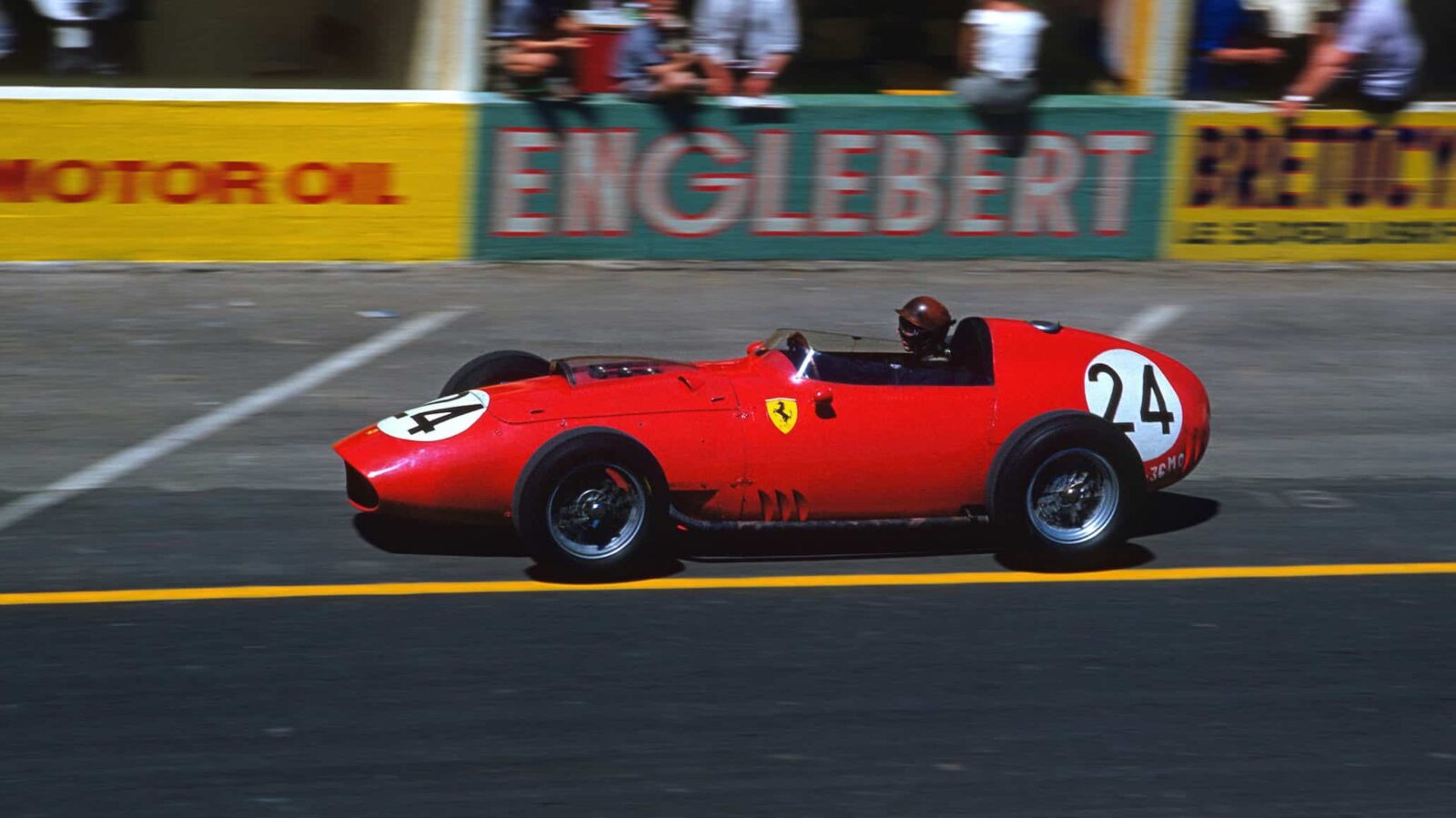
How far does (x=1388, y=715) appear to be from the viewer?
6.13 meters

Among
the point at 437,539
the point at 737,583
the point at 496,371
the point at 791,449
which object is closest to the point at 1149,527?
the point at 791,449

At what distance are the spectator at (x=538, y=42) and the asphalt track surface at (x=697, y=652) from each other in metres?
3.36

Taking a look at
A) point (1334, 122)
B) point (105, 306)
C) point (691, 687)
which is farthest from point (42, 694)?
point (1334, 122)

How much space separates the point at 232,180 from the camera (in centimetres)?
1299

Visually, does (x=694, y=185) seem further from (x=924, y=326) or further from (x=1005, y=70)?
(x=924, y=326)

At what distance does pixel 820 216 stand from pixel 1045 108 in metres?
1.86

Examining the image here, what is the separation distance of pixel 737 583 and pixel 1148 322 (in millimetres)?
6115

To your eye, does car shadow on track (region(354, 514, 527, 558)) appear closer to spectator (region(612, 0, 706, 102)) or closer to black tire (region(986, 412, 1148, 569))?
black tire (region(986, 412, 1148, 569))

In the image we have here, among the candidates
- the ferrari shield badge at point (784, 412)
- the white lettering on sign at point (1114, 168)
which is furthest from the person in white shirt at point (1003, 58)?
the ferrari shield badge at point (784, 412)

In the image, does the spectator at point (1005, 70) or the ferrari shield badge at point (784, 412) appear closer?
the ferrari shield badge at point (784, 412)

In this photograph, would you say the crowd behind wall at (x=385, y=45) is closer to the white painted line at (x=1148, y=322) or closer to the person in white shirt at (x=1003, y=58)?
the person in white shirt at (x=1003, y=58)

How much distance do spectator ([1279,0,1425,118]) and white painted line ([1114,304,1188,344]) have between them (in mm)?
2256

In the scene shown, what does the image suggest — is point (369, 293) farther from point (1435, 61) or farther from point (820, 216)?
A: point (1435, 61)

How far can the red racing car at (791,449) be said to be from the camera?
Result: 276 inches
